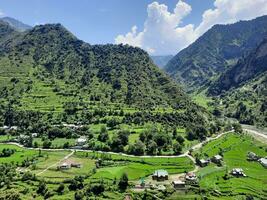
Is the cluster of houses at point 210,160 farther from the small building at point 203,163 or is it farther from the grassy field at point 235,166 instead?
the grassy field at point 235,166

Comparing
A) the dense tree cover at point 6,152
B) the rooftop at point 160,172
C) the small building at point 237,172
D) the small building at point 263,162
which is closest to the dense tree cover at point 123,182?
the rooftop at point 160,172

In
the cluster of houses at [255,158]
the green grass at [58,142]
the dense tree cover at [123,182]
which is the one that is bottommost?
the dense tree cover at [123,182]

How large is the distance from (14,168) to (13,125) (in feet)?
200

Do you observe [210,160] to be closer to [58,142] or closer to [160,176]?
[160,176]

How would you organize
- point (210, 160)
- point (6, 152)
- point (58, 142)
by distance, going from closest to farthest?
1. point (210, 160)
2. point (6, 152)
3. point (58, 142)

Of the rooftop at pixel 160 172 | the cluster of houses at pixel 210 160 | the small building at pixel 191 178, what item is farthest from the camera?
the cluster of houses at pixel 210 160

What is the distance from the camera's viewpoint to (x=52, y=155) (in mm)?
139000

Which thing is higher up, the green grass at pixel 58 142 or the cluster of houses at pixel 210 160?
the green grass at pixel 58 142

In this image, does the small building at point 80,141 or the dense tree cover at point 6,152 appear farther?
the small building at point 80,141

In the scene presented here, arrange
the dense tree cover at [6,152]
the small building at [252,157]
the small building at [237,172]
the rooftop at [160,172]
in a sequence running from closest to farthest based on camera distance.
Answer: the rooftop at [160,172] → the small building at [237,172] → the dense tree cover at [6,152] → the small building at [252,157]

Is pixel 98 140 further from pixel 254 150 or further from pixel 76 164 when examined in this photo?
pixel 254 150

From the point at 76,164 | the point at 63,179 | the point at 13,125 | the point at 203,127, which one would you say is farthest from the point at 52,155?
the point at 203,127

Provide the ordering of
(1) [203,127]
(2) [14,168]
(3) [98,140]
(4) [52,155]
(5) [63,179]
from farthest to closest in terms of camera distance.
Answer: (1) [203,127] → (3) [98,140] → (4) [52,155] → (2) [14,168] → (5) [63,179]

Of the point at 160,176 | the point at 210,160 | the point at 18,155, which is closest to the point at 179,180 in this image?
the point at 160,176
